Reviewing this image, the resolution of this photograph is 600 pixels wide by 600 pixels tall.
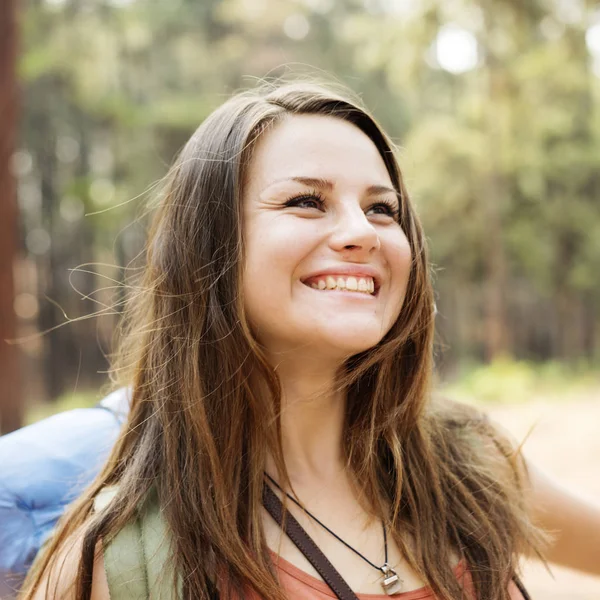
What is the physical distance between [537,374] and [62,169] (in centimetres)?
1123

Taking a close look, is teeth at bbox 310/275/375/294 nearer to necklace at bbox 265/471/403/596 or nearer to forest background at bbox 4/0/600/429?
necklace at bbox 265/471/403/596

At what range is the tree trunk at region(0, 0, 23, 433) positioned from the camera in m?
5.95

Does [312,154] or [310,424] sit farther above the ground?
[312,154]

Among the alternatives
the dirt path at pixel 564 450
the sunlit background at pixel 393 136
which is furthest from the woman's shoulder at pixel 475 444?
the sunlit background at pixel 393 136

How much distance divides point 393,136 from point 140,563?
41.2 feet

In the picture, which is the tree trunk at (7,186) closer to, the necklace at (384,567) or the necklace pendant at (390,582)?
the necklace at (384,567)

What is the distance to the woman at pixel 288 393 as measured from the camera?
1288mm

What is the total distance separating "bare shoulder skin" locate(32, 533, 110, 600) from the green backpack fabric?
19 mm

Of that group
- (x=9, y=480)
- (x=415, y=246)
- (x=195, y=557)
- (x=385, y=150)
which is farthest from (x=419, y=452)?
(x=9, y=480)

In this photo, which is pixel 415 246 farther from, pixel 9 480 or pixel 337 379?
pixel 9 480

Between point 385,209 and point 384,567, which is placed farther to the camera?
point 385,209

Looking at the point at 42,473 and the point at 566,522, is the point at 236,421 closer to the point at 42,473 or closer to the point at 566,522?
the point at 42,473

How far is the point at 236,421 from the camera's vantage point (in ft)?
4.51

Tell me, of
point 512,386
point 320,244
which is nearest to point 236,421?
point 320,244
